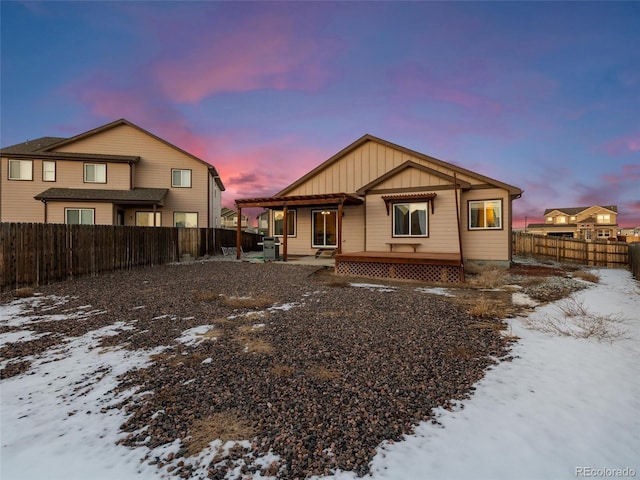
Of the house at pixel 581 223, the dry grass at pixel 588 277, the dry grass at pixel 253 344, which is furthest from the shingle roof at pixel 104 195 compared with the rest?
the house at pixel 581 223

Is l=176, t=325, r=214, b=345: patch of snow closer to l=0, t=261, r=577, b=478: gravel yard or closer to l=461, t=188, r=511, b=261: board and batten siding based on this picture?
l=0, t=261, r=577, b=478: gravel yard

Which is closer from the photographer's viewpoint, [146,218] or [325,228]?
[325,228]

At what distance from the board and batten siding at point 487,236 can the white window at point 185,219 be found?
17.9m

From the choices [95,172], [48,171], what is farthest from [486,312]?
[48,171]

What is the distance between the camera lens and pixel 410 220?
1384 cm

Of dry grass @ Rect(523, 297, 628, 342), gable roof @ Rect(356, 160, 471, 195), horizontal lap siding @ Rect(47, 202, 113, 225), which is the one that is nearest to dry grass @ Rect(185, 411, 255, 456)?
dry grass @ Rect(523, 297, 628, 342)

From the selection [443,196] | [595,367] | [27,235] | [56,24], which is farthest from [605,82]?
[56,24]

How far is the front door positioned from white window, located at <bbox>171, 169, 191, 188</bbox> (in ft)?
36.3

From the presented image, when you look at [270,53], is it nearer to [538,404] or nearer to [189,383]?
[189,383]

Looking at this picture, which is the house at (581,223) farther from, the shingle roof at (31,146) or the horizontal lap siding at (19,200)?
the shingle roof at (31,146)

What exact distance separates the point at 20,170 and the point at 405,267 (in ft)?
83.7

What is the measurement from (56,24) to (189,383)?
17177mm

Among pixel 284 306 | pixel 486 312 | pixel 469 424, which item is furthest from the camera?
pixel 284 306

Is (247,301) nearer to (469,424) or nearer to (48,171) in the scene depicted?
(469,424)
